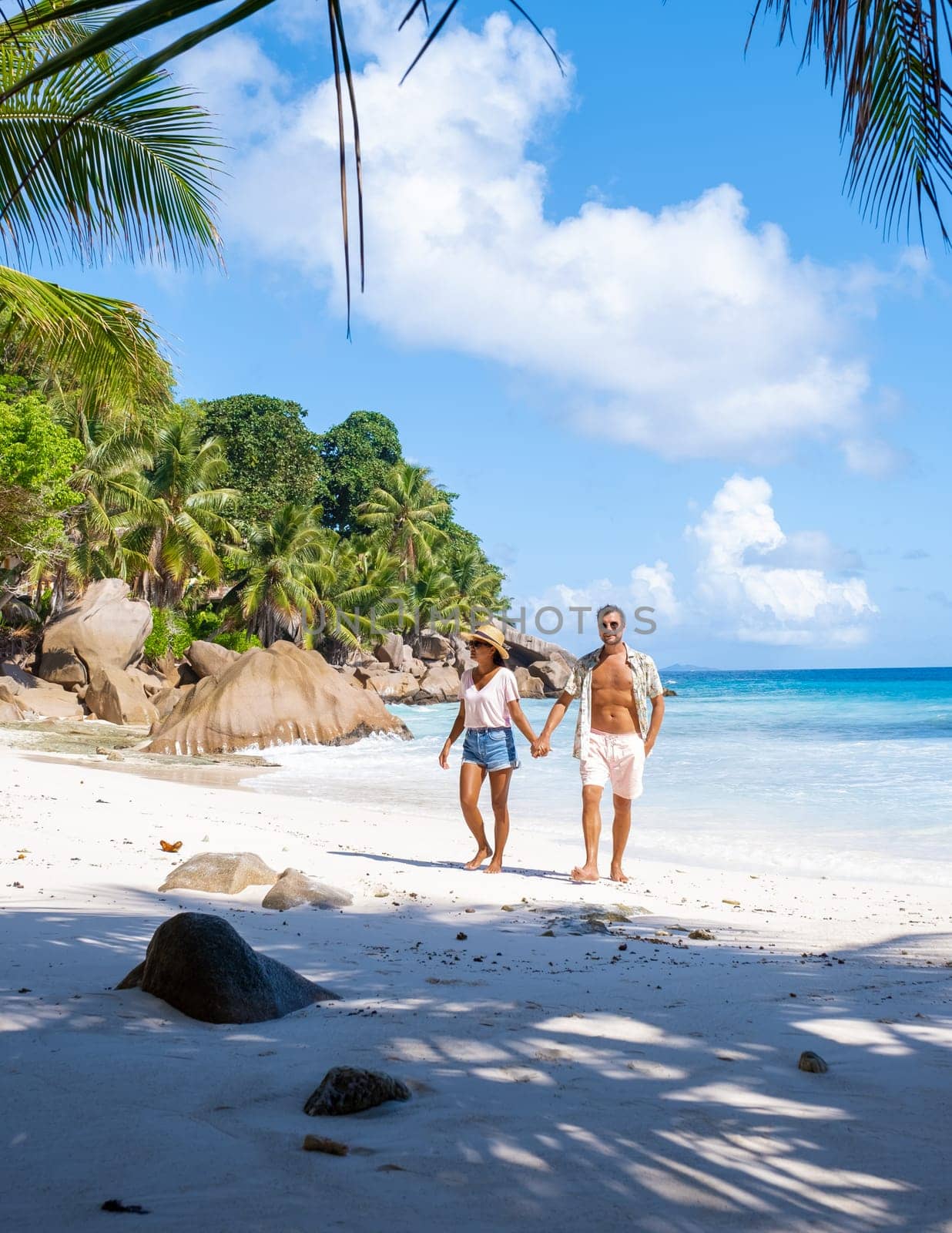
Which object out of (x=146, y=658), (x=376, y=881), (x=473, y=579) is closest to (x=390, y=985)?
(x=376, y=881)

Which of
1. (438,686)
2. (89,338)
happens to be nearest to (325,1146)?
(89,338)

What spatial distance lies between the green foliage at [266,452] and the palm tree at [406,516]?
471cm

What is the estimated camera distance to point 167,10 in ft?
4.09

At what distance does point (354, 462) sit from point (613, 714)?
50.2 meters

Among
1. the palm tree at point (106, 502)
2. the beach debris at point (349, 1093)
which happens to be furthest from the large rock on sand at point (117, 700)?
the beach debris at point (349, 1093)

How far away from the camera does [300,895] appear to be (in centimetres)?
552

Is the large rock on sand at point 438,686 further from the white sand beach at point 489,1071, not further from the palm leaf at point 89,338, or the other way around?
the white sand beach at point 489,1071

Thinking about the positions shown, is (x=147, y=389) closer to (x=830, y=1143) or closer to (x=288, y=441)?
(x=830, y=1143)

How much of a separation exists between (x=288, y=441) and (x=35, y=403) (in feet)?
78.1

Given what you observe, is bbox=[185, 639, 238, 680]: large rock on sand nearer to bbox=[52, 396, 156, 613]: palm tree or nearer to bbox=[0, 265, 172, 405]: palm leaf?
bbox=[52, 396, 156, 613]: palm tree

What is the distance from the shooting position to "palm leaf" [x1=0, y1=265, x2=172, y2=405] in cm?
747

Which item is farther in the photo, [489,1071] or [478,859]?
[478,859]

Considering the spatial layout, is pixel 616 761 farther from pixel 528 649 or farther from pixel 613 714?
pixel 528 649

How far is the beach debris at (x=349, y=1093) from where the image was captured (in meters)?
2.50
